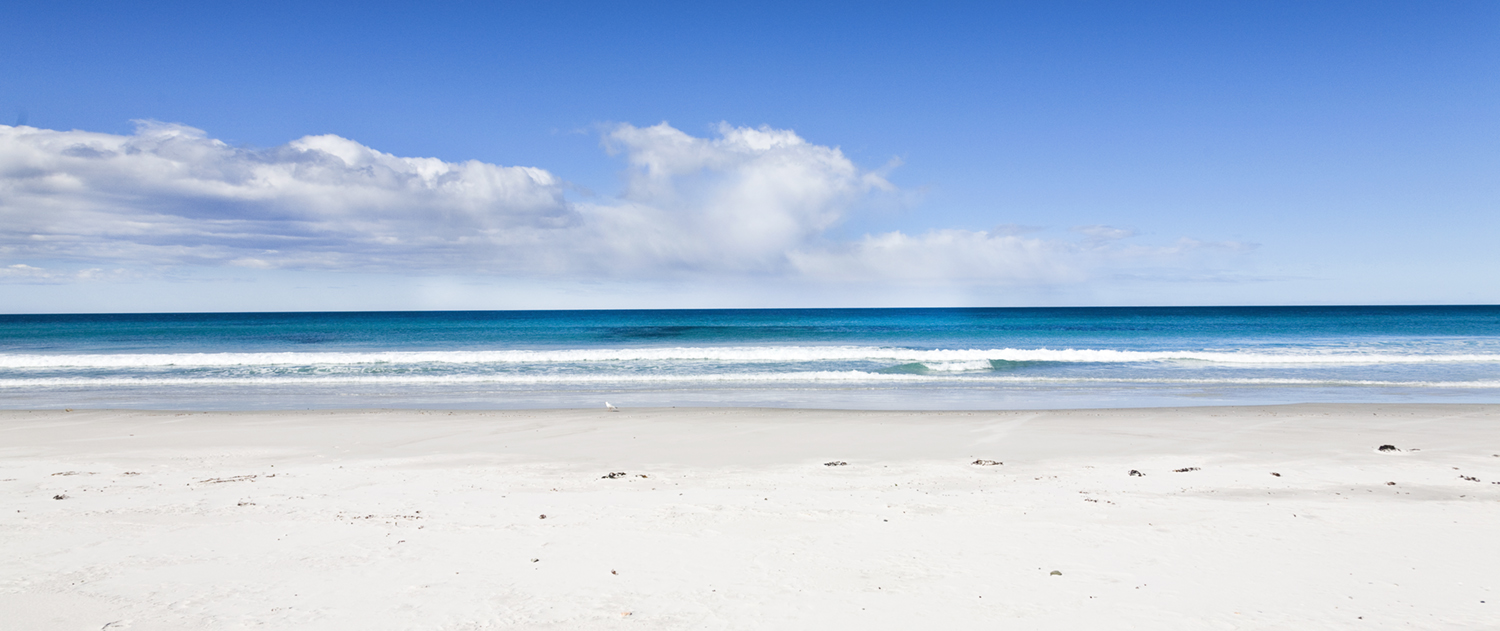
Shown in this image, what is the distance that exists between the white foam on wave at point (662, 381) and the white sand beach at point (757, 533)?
931 centimetres

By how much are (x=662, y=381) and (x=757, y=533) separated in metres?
14.9

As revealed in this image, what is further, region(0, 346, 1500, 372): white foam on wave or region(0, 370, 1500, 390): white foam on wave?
region(0, 346, 1500, 372): white foam on wave

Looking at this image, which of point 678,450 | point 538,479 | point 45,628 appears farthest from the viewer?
point 678,450

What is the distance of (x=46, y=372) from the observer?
81.6 feet

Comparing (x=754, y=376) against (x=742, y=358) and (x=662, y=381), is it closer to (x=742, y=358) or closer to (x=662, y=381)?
(x=662, y=381)

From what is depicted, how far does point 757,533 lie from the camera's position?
18.3ft

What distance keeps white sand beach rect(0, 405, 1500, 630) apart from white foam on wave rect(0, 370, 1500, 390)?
9.31m

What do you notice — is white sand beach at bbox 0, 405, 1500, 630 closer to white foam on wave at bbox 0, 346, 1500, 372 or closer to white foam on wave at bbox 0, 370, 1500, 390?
white foam on wave at bbox 0, 370, 1500, 390

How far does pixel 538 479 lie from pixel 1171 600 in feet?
18.7

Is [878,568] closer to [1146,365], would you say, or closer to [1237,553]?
[1237,553]

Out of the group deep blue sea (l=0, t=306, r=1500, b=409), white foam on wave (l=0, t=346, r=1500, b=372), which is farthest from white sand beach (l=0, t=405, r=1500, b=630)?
white foam on wave (l=0, t=346, r=1500, b=372)

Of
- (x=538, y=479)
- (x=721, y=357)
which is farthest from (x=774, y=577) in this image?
(x=721, y=357)

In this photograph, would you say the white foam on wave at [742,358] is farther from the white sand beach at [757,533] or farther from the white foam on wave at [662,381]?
the white sand beach at [757,533]

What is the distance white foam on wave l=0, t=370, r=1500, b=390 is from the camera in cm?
1876
